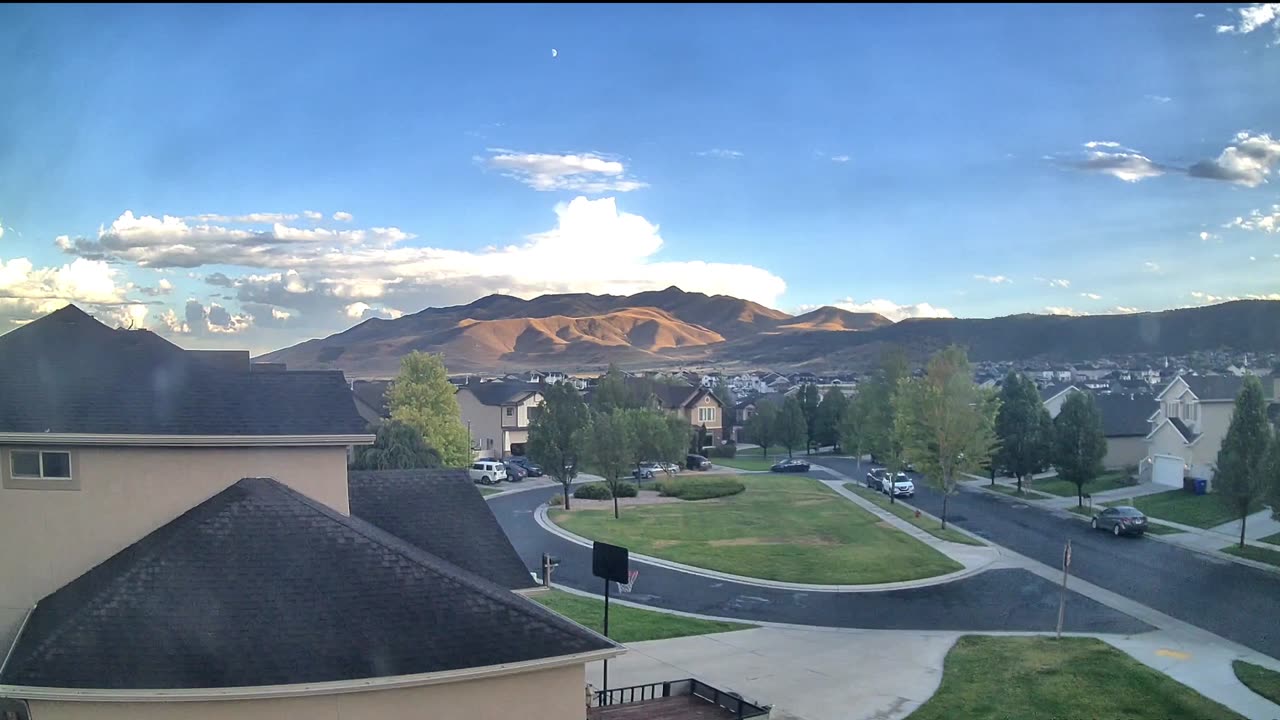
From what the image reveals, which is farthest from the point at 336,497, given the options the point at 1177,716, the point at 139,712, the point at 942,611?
the point at 942,611

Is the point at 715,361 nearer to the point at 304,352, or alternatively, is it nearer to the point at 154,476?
the point at 304,352

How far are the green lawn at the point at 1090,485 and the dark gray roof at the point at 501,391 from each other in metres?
37.7

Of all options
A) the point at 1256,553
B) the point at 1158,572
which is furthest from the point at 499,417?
the point at 1256,553

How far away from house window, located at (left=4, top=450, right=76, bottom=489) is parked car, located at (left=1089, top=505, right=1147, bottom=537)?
3700 cm

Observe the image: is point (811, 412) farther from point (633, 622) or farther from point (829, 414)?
point (633, 622)

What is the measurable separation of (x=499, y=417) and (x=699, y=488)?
82.0 feet

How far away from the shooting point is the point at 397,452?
128 ft

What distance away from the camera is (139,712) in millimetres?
9688

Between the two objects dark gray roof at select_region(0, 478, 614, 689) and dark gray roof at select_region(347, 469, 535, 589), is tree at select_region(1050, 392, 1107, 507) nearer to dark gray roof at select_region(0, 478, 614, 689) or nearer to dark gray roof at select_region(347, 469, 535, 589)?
dark gray roof at select_region(347, 469, 535, 589)

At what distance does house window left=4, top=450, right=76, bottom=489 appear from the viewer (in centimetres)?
1195

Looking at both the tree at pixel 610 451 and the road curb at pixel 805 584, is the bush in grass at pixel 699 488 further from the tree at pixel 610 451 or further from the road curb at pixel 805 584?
the road curb at pixel 805 584

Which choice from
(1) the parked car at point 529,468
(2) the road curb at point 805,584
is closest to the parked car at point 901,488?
(2) the road curb at point 805,584

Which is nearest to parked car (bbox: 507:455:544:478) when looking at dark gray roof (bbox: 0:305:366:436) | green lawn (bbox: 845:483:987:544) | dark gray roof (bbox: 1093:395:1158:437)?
green lawn (bbox: 845:483:987:544)

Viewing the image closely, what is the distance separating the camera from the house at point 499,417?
69688 millimetres
